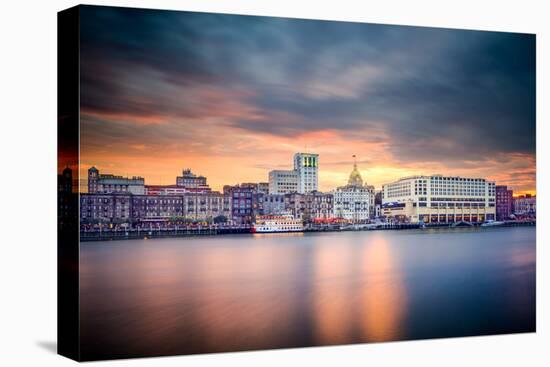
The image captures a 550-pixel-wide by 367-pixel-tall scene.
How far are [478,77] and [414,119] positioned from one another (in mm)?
783

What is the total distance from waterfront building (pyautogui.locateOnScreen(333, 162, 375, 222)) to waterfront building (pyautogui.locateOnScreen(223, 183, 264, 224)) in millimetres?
775

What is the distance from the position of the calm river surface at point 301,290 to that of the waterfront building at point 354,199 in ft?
1.02

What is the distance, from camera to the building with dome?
7430 millimetres

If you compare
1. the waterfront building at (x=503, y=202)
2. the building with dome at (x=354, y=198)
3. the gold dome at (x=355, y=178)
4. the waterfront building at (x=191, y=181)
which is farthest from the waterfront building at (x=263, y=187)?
the waterfront building at (x=503, y=202)

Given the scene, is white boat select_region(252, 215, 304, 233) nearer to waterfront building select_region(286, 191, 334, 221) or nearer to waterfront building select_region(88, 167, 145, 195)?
waterfront building select_region(286, 191, 334, 221)

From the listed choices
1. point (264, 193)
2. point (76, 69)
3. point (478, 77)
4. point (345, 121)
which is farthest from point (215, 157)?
point (478, 77)

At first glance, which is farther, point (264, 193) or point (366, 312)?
point (264, 193)

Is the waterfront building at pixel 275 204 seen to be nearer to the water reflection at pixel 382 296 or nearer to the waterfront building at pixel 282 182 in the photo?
the waterfront building at pixel 282 182

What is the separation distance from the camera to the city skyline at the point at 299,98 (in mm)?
6227

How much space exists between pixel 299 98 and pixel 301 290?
1.87 metres

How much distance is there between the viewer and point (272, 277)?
751cm

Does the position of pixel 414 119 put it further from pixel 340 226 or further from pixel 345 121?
pixel 340 226

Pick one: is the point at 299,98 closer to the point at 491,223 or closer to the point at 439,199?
the point at 439,199

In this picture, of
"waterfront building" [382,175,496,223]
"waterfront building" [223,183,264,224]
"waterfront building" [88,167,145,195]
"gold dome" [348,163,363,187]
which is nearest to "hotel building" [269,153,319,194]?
"waterfront building" [223,183,264,224]
